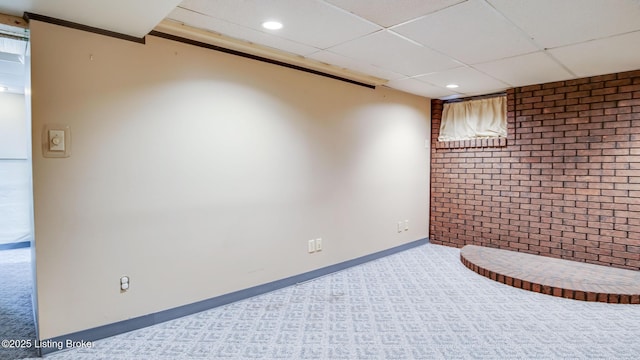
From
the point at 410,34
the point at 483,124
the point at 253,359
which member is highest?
the point at 410,34

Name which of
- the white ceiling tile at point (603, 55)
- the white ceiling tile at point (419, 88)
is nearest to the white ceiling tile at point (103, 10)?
the white ceiling tile at point (419, 88)

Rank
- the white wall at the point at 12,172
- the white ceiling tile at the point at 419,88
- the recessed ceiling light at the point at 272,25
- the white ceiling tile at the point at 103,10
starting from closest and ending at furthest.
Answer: the white ceiling tile at the point at 103,10, the recessed ceiling light at the point at 272,25, the white ceiling tile at the point at 419,88, the white wall at the point at 12,172

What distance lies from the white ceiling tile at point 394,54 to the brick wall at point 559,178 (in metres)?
1.78

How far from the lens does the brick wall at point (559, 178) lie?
12.8ft

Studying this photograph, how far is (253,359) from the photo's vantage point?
2270 millimetres

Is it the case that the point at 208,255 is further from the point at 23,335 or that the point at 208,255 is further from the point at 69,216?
the point at 23,335

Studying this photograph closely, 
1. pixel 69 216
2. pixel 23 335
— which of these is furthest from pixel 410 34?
pixel 23 335

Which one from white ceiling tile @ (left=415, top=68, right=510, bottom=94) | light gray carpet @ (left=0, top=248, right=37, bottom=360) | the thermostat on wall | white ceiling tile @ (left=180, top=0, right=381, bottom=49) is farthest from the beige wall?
white ceiling tile @ (left=415, top=68, right=510, bottom=94)

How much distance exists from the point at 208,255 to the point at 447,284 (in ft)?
8.32

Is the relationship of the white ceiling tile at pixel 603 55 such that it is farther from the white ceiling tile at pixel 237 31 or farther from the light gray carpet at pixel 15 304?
the light gray carpet at pixel 15 304

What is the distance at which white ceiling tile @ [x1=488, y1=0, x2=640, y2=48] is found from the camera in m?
2.23

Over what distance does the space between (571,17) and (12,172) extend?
7200 millimetres

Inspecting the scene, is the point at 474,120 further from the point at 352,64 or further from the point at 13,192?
the point at 13,192

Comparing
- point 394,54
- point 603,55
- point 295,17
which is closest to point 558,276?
point 603,55
